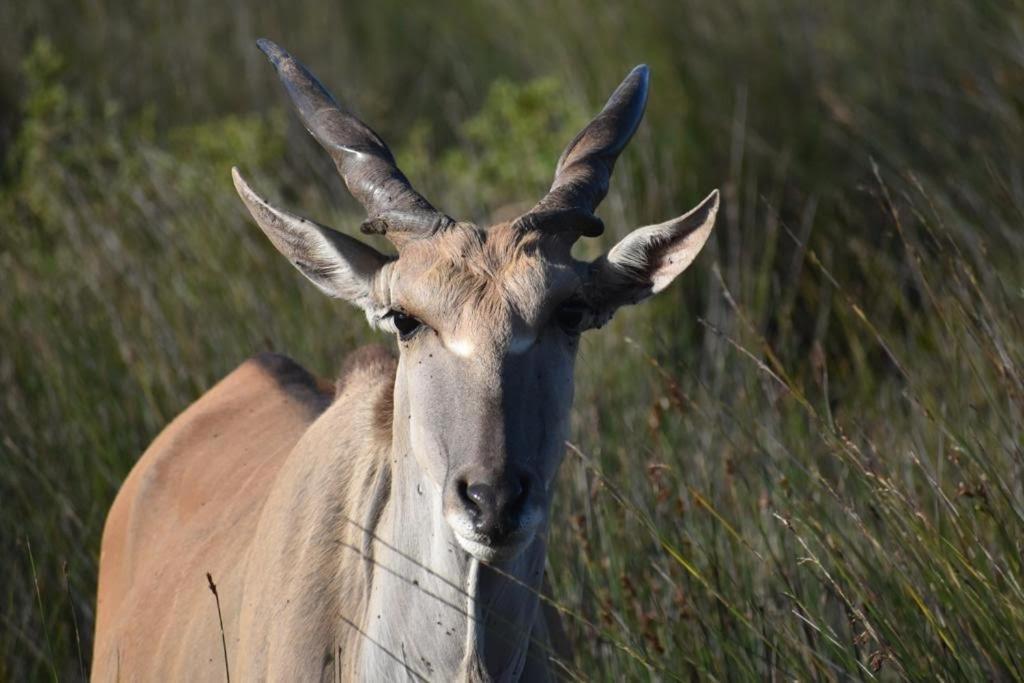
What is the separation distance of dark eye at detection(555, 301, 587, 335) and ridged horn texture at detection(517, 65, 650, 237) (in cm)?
18

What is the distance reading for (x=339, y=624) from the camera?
3666 millimetres

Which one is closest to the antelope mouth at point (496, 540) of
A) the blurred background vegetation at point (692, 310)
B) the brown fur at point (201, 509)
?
the blurred background vegetation at point (692, 310)

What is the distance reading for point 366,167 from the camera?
376cm

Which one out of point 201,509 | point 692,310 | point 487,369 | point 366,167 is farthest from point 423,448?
point 692,310

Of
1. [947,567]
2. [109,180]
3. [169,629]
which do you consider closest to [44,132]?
[109,180]

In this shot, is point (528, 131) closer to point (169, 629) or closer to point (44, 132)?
point (44, 132)

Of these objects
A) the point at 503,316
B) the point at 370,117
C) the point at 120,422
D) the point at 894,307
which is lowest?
the point at 894,307

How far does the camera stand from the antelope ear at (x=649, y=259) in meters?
3.70

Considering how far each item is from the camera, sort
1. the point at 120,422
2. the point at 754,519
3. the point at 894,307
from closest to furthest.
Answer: the point at 754,519, the point at 120,422, the point at 894,307

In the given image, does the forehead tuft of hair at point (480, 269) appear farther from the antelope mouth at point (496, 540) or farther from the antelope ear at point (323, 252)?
the antelope mouth at point (496, 540)

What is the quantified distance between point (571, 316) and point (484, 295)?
245mm

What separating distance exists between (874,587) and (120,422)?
3185 millimetres

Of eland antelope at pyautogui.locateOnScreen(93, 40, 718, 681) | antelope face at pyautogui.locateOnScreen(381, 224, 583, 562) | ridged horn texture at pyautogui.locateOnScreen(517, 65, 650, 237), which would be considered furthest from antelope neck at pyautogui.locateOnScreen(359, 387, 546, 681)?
ridged horn texture at pyautogui.locateOnScreen(517, 65, 650, 237)

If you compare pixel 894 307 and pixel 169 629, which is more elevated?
pixel 169 629
